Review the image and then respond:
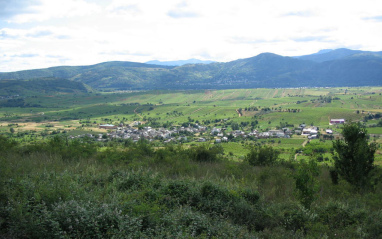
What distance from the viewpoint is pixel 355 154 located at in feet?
44.8

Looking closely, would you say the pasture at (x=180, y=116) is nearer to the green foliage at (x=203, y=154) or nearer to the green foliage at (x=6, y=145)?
the green foliage at (x=203, y=154)

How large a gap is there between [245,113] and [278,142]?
43.4 metres

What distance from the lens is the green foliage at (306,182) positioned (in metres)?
9.73

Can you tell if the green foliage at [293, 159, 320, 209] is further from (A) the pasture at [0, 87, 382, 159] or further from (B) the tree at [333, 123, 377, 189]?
(A) the pasture at [0, 87, 382, 159]

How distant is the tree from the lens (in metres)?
13.6

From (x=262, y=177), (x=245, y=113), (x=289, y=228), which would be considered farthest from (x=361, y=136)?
(x=245, y=113)

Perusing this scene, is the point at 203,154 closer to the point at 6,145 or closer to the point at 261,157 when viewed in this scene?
the point at 261,157

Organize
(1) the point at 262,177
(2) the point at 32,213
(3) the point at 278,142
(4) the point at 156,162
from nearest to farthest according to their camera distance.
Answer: (2) the point at 32,213 → (1) the point at 262,177 → (4) the point at 156,162 → (3) the point at 278,142

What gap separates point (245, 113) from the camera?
325ft

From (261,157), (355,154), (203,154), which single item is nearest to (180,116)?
(261,157)

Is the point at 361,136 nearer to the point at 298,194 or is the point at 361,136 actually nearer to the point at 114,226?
the point at 298,194

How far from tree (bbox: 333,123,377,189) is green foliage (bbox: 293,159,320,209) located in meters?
5.01

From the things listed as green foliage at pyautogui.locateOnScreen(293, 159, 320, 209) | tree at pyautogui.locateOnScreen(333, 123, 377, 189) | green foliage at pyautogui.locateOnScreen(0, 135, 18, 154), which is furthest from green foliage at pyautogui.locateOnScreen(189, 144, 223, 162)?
green foliage at pyautogui.locateOnScreen(0, 135, 18, 154)

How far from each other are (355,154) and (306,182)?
18.6 ft
